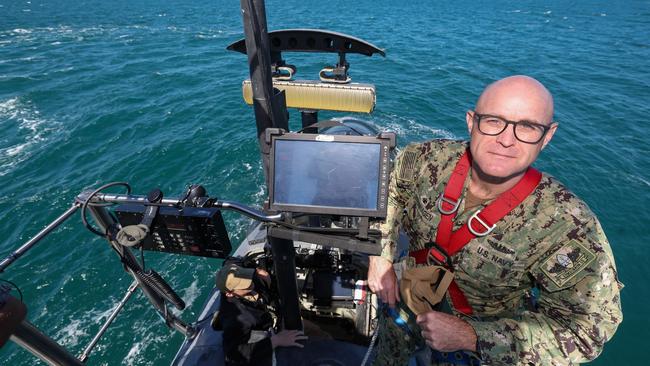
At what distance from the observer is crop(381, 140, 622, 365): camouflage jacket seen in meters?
1.81

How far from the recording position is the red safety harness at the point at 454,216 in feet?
7.30

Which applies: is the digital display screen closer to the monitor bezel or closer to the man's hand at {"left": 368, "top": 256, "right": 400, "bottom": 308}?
the monitor bezel

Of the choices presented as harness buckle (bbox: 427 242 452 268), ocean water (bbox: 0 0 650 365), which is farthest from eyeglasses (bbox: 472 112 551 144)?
ocean water (bbox: 0 0 650 365)

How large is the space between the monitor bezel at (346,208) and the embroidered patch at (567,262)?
1.12m

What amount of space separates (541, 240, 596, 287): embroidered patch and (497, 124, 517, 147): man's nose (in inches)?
28.3

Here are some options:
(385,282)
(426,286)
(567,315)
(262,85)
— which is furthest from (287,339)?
(262,85)

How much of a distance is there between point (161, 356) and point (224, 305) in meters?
3.84

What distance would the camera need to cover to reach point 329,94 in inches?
184

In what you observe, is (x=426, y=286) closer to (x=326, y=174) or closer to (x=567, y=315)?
(x=567, y=315)

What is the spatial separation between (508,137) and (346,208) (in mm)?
1184

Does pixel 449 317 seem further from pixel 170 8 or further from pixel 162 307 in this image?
pixel 170 8

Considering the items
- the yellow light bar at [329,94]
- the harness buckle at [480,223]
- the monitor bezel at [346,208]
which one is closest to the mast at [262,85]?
the monitor bezel at [346,208]

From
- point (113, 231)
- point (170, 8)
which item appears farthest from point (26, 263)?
point (170, 8)

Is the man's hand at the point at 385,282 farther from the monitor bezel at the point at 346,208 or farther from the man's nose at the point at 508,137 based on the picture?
the man's nose at the point at 508,137
